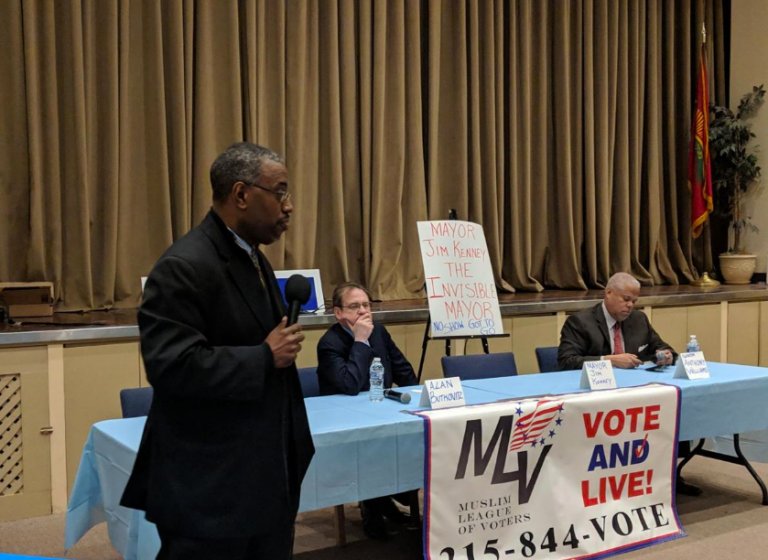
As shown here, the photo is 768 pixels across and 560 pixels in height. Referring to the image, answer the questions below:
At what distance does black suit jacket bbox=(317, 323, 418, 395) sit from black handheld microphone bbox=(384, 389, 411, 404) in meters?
0.16

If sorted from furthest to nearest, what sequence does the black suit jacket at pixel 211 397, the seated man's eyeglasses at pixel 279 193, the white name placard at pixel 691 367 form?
the white name placard at pixel 691 367, the seated man's eyeglasses at pixel 279 193, the black suit jacket at pixel 211 397

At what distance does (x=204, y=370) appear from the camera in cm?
156

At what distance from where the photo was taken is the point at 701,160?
761cm

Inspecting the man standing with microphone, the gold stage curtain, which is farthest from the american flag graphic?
the gold stage curtain

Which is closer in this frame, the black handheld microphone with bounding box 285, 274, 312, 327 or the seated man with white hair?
the black handheld microphone with bounding box 285, 274, 312, 327

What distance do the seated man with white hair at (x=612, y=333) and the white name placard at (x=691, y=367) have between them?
1.28ft

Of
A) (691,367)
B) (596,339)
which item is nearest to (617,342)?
(596,339)

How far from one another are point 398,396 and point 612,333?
5.49ft

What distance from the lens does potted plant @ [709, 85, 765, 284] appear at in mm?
7680

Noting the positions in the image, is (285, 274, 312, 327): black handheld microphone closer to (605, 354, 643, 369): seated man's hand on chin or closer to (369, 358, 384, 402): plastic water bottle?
(369, 358, 384, 402): plastic water bottle

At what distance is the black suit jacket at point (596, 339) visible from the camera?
4195mm

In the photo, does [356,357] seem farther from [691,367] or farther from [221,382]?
[221,382]

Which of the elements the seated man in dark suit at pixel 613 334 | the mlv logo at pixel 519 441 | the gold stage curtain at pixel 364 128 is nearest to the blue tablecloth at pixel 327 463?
the mlv logo at pixel 519 441

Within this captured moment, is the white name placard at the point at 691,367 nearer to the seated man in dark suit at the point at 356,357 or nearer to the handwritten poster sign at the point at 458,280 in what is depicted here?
the seated man in dark suit at the point at 356,357
